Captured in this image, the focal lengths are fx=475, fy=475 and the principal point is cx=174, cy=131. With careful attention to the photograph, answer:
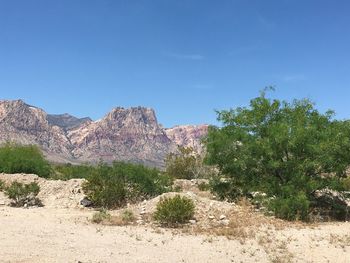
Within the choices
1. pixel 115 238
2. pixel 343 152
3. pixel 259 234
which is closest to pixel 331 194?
pixel 343 152

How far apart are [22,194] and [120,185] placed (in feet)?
17.5

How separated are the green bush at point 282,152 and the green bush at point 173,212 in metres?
3.82

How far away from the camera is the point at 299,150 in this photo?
68.9 feet

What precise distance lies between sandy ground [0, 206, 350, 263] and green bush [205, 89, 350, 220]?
7.83 ft

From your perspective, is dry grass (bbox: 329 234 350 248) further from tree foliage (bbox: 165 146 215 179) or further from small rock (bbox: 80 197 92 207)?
tree foliage (bbox: 165 146 215 179)

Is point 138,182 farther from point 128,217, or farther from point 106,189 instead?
point 128,217

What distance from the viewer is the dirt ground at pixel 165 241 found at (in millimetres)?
13203

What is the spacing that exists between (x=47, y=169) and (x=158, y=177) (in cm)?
1458

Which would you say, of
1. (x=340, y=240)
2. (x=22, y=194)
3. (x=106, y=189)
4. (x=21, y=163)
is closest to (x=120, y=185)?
(x=106, y=189)

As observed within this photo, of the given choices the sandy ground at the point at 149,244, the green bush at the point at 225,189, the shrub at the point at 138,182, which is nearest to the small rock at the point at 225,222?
the sandy ground at the point at 149,244

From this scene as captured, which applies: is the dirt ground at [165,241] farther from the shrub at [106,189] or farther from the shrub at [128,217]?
the shrub at [106,189]

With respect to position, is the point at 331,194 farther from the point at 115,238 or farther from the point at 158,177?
the point at 115,238

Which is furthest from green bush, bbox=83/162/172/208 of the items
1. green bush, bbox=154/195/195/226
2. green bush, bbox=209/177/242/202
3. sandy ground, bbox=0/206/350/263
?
green bush, bbox=154/195/195/226

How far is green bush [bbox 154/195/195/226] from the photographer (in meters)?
18.5
